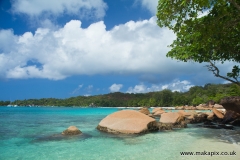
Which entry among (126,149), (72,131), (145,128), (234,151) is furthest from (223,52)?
(72,131)

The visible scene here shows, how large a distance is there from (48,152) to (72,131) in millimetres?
4238

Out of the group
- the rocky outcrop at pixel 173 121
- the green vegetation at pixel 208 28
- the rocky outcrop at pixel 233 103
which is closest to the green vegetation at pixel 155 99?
the rocky outcrop at pixel 233 103

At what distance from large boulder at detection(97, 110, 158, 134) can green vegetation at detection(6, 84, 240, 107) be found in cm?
4453

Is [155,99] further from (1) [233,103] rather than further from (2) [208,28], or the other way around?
(2) [208,28]

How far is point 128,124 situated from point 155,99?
10750 cm

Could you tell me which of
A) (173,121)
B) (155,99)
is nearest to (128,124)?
(173,121)

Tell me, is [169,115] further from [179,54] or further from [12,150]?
[12,150]

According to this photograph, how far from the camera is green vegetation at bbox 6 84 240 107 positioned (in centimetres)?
8516

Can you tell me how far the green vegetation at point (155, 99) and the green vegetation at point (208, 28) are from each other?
44.3 m

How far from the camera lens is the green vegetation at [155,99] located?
85.2m

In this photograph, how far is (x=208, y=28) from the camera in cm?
838

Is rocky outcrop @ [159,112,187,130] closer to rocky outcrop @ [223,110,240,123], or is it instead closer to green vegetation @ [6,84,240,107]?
rocky outcrop @ [223,110,240,123]

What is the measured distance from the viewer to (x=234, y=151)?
27.7 feet

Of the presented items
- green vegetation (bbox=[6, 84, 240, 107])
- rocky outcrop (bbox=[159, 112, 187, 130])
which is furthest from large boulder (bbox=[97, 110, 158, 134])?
green vegetation (bbox=[6, 84, 240, 107])
